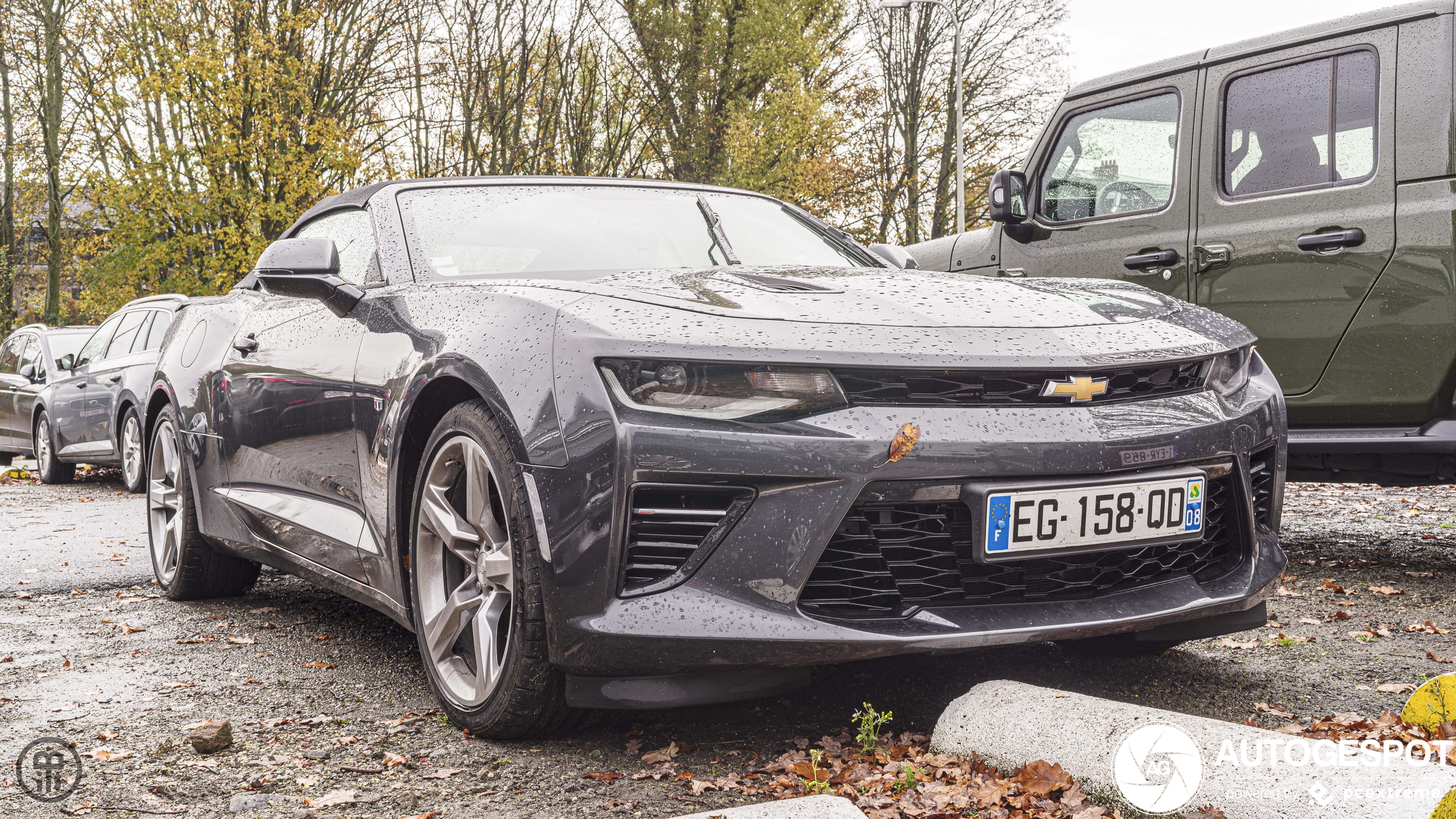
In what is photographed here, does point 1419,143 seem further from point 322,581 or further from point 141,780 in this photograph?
point 141,780

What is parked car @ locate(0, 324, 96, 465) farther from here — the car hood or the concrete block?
the concrete block

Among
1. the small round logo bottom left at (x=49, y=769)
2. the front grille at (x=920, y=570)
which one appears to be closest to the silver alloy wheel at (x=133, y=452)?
the small round logo bottom left at (x=49, y=769)

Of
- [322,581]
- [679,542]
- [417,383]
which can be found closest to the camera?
[679,542]

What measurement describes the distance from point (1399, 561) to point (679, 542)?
4025 mm

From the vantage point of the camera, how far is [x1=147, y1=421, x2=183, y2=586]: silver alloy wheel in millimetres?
5129

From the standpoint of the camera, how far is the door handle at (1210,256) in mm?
5066

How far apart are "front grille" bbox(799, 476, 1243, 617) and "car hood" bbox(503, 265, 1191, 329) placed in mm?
429

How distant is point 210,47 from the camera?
63.1 feet

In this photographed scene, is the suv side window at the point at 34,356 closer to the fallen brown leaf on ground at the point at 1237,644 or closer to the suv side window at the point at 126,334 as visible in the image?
the suv side window at the point at 126,334

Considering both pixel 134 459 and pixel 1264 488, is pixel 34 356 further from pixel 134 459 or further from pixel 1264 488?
pixel 1264 488

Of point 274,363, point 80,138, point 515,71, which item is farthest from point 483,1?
point 274,363

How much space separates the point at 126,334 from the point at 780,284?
1037cm

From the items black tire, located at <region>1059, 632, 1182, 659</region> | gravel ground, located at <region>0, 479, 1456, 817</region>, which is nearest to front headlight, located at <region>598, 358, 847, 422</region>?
gravel ground, located at <region>0, 479, 1456, 817</region>

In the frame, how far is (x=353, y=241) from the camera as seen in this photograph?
414 cm
